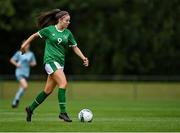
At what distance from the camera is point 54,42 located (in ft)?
50.3

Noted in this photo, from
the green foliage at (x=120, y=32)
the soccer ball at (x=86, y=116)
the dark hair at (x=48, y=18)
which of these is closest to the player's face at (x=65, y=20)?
the dark hair at (x=48, y=18)

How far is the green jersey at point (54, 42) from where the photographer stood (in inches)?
602

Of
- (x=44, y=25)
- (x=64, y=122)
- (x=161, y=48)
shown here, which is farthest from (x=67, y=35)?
(x=161, y=48)

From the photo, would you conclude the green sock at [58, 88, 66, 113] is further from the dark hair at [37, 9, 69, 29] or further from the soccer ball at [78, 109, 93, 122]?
the dark hair at [37, 9, 69, 29]

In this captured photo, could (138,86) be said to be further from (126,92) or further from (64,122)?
(64,122)

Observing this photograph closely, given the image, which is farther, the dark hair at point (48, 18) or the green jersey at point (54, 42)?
the dark hair at point (48, 18)

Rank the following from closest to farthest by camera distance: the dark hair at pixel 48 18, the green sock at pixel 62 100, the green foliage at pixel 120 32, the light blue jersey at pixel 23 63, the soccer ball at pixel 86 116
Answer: the soccer ball at pixel 86 116 < the green sock at pixel 62 100 < the dark hair at pixel 48 18 < the light blue jersey at pixel 23 63 < the green foliage at pixel 120 32

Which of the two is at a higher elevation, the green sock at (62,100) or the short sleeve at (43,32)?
the short sleeve at (43,32)

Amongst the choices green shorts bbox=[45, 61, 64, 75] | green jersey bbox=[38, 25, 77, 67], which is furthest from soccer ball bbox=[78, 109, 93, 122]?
green jersey bbox=[38, 25, 77, 67]

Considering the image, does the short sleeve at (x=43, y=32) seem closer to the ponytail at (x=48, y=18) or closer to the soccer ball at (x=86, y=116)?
the ponytail at (x=48, y=18)

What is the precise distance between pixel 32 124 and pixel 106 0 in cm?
3833

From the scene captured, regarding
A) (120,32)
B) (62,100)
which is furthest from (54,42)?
(120,32)

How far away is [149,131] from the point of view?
12.5 m

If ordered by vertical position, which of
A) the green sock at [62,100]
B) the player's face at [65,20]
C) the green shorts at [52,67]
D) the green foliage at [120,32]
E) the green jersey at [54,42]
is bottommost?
the green sock at [62,100]
